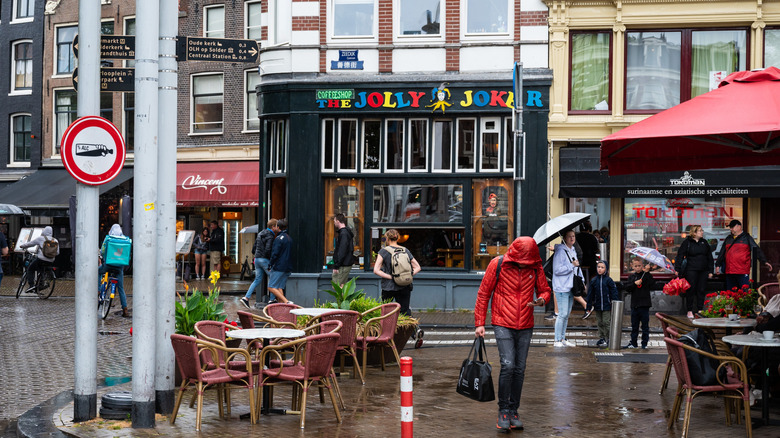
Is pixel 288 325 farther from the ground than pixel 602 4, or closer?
closer

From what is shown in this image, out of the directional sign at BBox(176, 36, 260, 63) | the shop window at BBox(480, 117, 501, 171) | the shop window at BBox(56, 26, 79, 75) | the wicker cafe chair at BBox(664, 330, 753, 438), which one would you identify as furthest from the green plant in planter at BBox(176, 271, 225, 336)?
the shop window at BBox(56, 26, 79, 75)

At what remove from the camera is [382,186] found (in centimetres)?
2030

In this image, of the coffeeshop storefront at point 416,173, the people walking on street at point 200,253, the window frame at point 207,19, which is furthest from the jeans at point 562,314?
the window frame at point 207,19

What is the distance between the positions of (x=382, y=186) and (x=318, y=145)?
163 cm

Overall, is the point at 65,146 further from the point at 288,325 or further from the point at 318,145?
the point at 318,145

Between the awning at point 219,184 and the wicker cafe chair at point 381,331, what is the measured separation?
17.1 m

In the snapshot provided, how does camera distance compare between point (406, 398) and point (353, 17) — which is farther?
point (353, 17)

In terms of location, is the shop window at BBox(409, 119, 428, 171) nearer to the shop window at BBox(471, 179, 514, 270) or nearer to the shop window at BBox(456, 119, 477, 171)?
the shop window at BBox(456, 119, 477, 171)

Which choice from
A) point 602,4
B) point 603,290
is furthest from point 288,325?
point 602,4

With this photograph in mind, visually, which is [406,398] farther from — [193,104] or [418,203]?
[193,104]

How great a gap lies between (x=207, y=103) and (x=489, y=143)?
45.1ft

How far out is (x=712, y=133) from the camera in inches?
303

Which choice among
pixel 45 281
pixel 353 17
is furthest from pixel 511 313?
pixel 45 281

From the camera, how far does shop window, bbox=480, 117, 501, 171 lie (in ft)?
65.3
